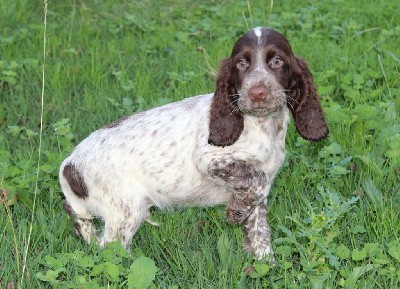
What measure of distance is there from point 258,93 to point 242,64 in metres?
0.31

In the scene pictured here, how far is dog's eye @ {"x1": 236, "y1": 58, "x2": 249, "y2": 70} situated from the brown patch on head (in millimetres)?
1203

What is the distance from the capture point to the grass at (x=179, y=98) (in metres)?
4.47

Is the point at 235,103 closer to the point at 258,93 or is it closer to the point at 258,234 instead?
the point at 258,93

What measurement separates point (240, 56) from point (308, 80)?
464 mm

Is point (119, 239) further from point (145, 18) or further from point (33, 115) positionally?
point (145, 18)

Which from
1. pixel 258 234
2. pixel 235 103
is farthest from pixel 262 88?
pixel 258 234

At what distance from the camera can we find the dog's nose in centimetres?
443

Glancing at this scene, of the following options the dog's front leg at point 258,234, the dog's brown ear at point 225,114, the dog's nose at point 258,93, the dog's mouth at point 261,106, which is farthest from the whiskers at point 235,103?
the dog's front leg at point 258,234

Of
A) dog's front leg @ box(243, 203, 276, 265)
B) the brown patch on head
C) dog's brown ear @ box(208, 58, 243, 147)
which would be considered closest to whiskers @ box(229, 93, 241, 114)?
dog's brown ear @ box(208, 58, 243, 147)

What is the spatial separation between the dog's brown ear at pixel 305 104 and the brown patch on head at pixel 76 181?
1.35m

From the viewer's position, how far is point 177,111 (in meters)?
5.08

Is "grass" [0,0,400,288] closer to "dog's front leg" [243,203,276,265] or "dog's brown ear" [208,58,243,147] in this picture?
"dog's front leg" [243,203,276,265]

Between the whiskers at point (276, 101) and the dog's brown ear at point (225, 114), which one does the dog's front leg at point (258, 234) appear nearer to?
the dog's brown ear at point (225, 114)

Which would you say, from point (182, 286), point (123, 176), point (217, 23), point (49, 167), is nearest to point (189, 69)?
point (217, 23)
